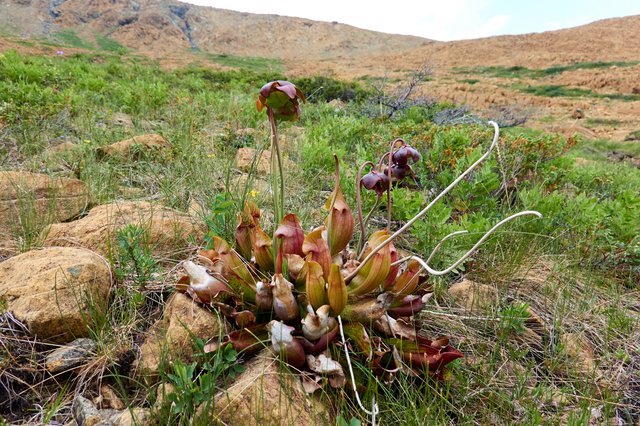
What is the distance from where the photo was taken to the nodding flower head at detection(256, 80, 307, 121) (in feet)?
5.08

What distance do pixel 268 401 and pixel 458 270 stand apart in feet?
5.08

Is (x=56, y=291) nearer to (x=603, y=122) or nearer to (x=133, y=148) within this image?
(x=133, y=148)

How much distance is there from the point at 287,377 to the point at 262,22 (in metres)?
81.0

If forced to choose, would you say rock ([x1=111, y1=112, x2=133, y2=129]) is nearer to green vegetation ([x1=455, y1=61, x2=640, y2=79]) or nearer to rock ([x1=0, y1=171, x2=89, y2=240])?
rock ([x1=0, y1=171, x2=89, y2=240])

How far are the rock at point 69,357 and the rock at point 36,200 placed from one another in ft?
3.59

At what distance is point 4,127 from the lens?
4133 mm

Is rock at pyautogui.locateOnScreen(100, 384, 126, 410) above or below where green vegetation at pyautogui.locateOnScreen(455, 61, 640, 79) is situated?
below

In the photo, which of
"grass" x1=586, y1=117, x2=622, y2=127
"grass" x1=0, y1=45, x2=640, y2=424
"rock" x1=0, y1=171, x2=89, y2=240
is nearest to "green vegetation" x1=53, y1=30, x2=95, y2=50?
"grass" x1=586, y1=117, x2=622, y2=127

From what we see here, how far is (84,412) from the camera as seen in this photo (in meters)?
1.44

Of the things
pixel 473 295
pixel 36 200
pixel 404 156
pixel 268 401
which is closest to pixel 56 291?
pixel 268 401

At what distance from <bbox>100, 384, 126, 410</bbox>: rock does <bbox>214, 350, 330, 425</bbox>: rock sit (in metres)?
0.44

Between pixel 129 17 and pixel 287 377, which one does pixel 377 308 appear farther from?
pixel 129 17

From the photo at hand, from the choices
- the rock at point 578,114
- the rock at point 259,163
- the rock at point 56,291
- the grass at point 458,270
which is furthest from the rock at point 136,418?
the rock at point 578,114

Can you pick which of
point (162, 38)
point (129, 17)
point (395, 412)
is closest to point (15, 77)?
point (395, 412)
